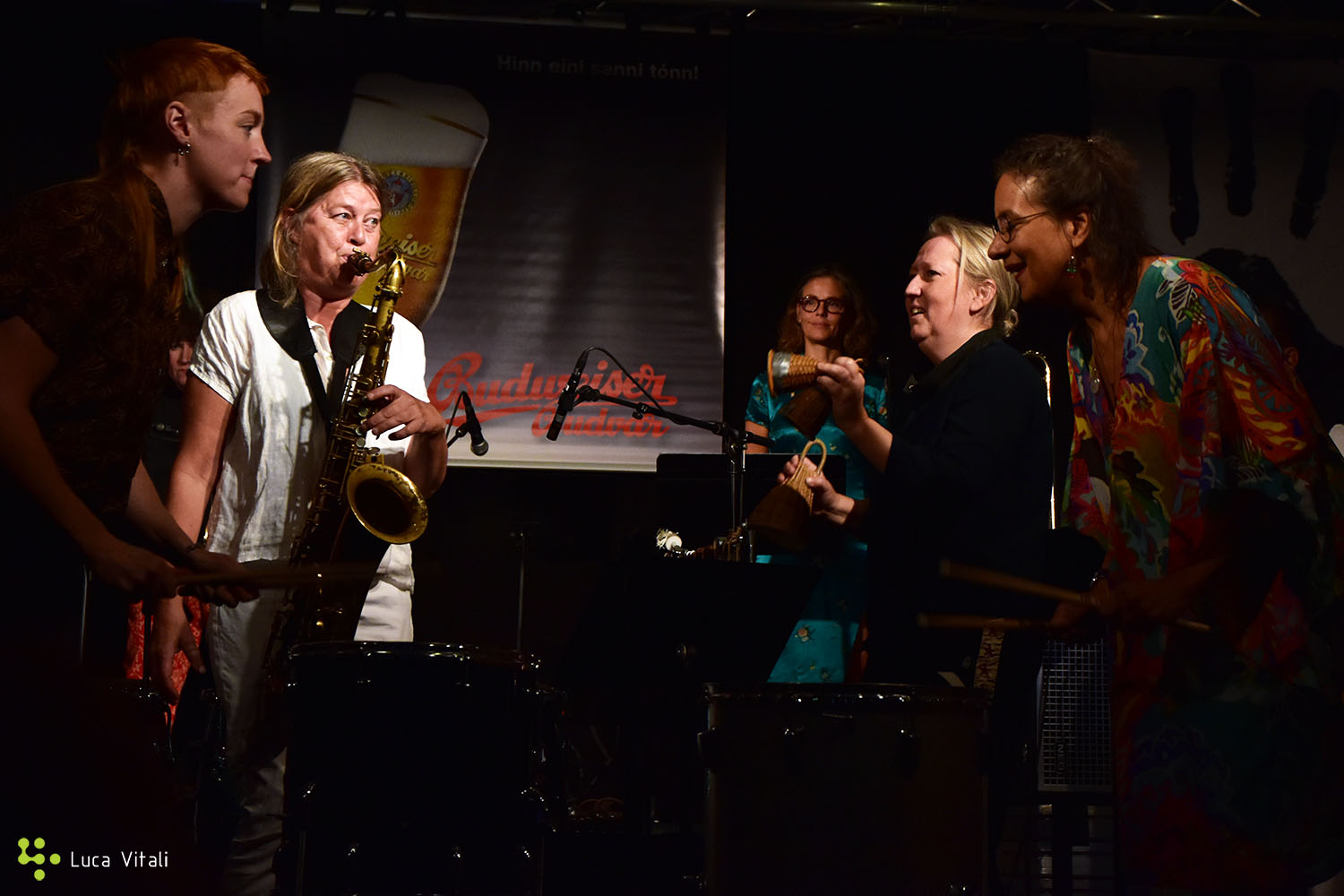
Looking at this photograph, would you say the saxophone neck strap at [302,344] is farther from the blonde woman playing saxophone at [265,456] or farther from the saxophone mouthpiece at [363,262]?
the saxophone mouthpiece at [363,262]

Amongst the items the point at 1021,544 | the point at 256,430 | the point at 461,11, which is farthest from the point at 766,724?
the point at 461,11

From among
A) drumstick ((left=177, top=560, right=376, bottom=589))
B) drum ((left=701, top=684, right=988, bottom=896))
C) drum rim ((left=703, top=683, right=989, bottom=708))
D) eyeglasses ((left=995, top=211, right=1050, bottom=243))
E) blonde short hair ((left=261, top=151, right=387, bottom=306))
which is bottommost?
drum ((left=701, top=684, right=988, bottom=896))

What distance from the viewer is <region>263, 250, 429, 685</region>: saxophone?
3.19 metres

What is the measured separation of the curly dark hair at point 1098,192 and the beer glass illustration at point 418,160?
341cm

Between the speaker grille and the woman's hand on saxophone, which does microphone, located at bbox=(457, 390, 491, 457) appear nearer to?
the woman's hand on saxophone

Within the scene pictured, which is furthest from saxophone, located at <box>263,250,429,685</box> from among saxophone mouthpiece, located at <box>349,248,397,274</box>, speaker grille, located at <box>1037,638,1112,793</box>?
speaker grille, located at <box>1037,638,1112,793</box>

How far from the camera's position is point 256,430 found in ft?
10.3

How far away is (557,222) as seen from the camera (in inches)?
226

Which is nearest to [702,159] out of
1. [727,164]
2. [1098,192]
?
[727,164]

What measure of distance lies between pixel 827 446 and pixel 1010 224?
193cm

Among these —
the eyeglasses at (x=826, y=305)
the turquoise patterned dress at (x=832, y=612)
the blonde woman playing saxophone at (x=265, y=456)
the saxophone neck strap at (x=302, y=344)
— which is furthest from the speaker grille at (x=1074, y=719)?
the saxophone neck strap at (x=302, y=344)

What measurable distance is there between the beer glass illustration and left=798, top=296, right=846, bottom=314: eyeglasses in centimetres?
165

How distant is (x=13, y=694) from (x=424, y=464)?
1921mm

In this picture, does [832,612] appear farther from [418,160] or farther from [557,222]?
[418,160]
